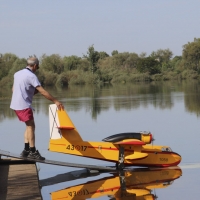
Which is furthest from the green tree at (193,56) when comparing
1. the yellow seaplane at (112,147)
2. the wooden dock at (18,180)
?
the wooden dock at (18,180)

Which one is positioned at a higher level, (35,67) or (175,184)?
(35,67)

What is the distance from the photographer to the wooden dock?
837 centimetres

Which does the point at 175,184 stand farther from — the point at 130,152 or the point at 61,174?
the point at 61,174

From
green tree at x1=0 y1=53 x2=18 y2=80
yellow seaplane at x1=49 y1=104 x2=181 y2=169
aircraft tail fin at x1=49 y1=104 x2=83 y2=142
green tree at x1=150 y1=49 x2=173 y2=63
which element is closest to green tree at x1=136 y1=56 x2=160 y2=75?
green tree at x1=0 y1=53 x2=18 y2=80

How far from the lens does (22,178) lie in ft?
31.5

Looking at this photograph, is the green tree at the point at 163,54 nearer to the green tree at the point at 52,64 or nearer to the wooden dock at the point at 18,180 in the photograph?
the green tree at the point at 52,64

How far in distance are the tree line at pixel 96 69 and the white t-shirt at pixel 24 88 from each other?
71.7 metres

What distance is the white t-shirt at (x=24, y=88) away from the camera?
400 inches

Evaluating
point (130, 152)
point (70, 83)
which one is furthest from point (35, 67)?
point (70, 83)

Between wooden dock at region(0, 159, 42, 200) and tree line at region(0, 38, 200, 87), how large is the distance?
71120 mm

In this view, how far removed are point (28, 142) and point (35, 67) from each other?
1.47 m

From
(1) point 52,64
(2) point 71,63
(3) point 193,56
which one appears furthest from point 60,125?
(3) point 193,56

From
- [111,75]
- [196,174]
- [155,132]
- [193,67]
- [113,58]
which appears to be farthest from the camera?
[113,58]

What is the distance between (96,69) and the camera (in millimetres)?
96312
